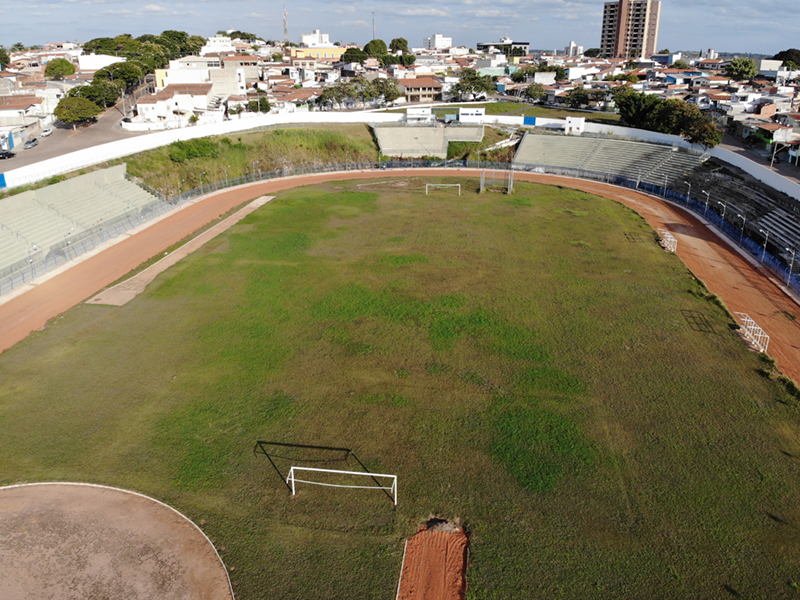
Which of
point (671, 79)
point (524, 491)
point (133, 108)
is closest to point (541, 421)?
point (524, 491)

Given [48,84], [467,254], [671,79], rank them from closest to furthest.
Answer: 1. [467,254]
2. [48,84]
3. [671,79]

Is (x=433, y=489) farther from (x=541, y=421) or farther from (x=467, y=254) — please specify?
(x=467, y=254)

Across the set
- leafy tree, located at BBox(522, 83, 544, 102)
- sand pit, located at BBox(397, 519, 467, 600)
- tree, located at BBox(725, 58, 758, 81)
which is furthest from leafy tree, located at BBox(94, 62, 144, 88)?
tree, located at BBox(725, 58, 758, 81)

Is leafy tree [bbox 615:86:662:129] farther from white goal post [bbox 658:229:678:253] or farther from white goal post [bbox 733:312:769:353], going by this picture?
white goal post [bbox 733:312:769:353]

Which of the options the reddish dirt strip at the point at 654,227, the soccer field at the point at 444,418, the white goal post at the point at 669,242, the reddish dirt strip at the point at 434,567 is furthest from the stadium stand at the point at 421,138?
the reddish dirt strip at the point at 434,567

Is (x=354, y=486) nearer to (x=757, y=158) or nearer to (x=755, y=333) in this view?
(x=755, y=333)

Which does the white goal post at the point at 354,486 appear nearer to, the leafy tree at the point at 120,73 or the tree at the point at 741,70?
the leafy tree at the point at 120,73

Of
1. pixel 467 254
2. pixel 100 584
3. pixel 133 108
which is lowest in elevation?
pixel 100 584
